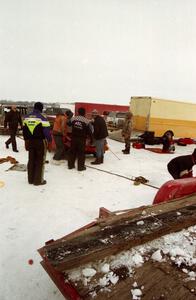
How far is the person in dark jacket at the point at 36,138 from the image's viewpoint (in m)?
5.40

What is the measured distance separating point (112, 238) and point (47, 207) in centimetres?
249

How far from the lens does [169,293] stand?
1657 mm

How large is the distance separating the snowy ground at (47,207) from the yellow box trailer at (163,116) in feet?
22.3

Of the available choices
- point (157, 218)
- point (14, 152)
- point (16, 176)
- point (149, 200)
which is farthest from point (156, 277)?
point (14, 152)

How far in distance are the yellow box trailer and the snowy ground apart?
22.3 feet

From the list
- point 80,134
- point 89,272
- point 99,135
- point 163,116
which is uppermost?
point 163,116

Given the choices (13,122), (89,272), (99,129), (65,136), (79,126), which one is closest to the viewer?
(89,272)

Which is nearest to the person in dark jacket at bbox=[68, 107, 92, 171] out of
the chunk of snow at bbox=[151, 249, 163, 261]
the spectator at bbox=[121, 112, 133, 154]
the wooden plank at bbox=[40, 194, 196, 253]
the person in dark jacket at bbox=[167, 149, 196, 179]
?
the person in dark jacket at bbox=[167, 149, 196, 179]

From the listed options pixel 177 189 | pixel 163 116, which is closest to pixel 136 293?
pixel 177 189

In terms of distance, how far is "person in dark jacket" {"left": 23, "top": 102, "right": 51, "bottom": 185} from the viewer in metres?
5.40

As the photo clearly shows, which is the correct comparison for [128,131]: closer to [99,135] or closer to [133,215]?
[99,135]

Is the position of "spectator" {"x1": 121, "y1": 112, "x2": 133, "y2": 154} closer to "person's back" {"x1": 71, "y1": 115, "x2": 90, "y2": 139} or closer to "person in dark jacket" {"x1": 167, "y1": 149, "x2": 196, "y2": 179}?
"person's back" {"x1": 71, "y1": 115, "x2": 90, "y2": 139}

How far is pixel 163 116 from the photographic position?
14625 mm

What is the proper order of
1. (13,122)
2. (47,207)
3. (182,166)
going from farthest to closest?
1. (13,122)
2. (182,166)
3. (47,207)
